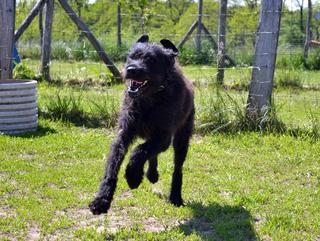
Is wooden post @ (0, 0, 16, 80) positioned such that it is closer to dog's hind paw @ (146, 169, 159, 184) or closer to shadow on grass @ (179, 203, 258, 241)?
dog's hind paw @ (146, 169, 159, 184)

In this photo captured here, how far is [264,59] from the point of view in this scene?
8430 millimetres

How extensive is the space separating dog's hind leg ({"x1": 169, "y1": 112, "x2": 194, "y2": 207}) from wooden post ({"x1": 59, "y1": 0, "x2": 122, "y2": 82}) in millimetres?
6147

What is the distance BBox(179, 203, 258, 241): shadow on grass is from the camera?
4.43m

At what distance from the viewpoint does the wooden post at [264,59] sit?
8297 mm

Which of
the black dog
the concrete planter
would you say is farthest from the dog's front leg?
the concrete planter

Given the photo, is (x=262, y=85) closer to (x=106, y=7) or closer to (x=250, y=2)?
(x=250, y=2)

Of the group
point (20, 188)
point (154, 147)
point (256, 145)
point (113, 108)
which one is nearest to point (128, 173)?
point (154, 147)

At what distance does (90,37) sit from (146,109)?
7188 millimetres

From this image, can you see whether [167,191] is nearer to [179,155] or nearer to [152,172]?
[152,172]

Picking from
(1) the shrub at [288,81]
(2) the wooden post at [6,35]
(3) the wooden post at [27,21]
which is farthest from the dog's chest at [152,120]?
(1) the shrub at [288,81]

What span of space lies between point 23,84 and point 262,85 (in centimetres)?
373

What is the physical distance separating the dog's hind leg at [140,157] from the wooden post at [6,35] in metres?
4.96

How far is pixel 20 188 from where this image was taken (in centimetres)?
552

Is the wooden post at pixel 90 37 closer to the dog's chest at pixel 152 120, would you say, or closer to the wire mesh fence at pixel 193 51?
the wire mesh fence at pixel 193 51
